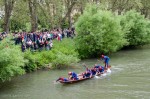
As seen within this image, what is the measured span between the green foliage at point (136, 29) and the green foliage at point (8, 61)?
2781cm

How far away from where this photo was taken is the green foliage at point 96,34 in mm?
43594

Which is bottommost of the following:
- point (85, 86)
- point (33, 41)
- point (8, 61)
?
point (85, 86)

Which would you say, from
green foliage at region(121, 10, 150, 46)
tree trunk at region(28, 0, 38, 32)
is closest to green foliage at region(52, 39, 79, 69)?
tree trunk at region(28, 0, 38, 32)

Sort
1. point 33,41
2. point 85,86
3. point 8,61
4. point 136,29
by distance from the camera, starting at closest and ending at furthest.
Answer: point 8,61
point 85,86
point 33,41
point 136,29

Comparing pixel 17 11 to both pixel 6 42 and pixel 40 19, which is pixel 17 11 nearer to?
pixel 40 19

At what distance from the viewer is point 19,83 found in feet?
102

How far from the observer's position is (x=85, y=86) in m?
29.8

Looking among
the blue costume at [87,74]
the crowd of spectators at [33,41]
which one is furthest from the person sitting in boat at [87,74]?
the crowd of spectators at [33,41]

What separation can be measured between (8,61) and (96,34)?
17702 mm

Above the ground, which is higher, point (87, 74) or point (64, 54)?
point (64, 54)

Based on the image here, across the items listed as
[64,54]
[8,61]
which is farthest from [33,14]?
[8,61]

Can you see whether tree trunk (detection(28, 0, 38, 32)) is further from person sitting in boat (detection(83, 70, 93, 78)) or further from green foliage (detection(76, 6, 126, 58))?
person sitting in boat (detection(83, 70, 93, 78))

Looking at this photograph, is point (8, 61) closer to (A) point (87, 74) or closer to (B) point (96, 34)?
(A) point (87, 74)

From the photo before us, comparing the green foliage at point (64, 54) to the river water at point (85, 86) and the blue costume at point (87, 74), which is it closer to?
the river water at point (85, 86)
